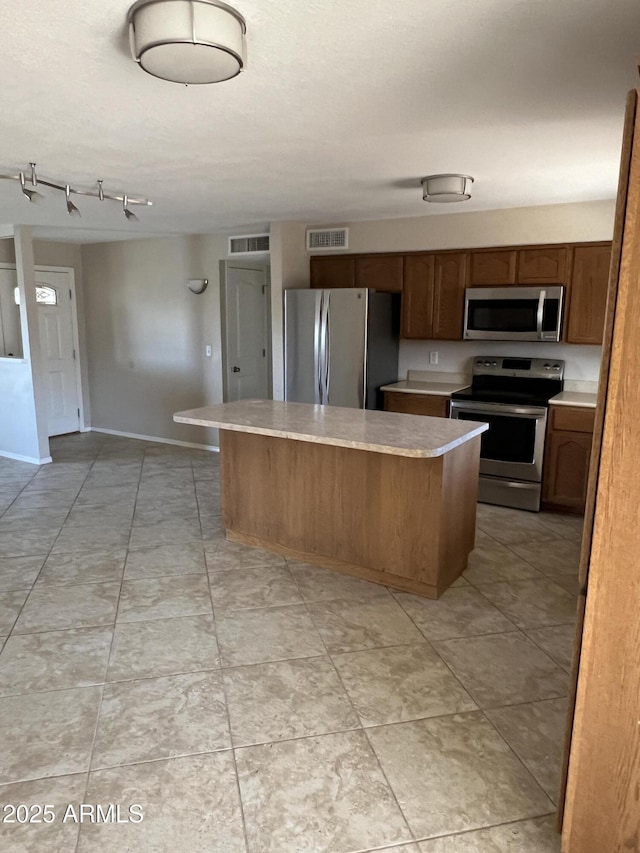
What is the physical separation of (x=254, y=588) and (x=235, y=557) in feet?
1.47

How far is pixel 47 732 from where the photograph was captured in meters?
2.10

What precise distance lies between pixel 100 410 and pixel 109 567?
4.29 meters

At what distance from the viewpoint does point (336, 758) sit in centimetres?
198

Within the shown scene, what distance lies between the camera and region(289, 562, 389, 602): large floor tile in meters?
3.13

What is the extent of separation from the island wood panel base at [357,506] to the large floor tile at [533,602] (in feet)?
0.90

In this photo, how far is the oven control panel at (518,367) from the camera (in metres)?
4.72

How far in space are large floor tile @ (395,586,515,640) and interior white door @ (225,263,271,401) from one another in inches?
147

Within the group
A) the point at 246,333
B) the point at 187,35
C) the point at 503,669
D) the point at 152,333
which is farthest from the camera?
the point at 152,333

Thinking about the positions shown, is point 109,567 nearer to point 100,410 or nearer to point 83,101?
point 83,101

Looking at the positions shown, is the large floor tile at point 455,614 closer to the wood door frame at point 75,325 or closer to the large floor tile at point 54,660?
the large floor tile at point 54,660

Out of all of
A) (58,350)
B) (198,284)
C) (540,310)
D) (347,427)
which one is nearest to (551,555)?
(347,427)

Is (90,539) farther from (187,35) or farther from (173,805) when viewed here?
(187,35)

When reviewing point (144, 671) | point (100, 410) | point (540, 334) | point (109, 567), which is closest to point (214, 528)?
point (109, 567)

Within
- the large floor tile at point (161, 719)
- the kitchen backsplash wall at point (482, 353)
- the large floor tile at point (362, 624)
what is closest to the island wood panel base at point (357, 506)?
the large floor tile at point (362, 624)
